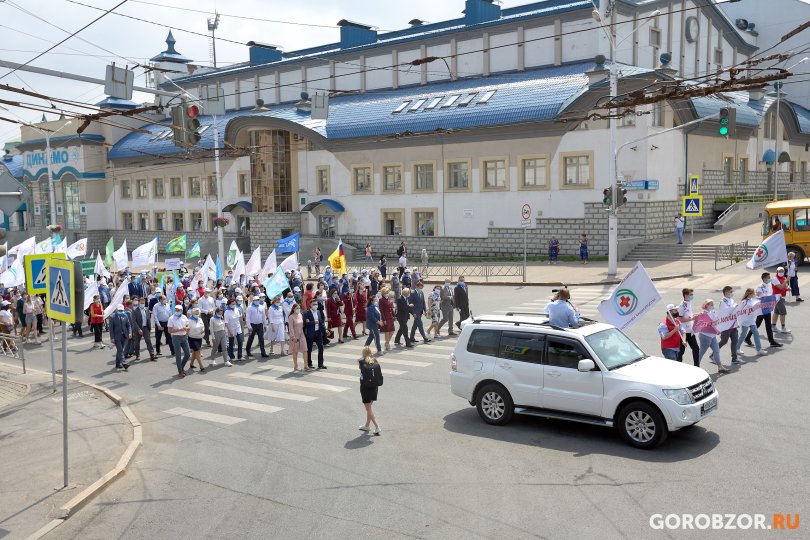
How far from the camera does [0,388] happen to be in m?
16.9

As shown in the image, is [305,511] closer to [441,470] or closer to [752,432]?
[441,470]

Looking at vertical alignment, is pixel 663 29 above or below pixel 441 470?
above

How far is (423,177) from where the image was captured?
44.6 metres

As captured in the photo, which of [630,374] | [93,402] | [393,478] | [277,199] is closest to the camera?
[393,478]

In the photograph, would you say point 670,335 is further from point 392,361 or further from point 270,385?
point 270,385

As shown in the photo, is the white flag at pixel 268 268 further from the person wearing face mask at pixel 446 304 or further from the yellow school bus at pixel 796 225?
the yellow school bus at pixel 796 225

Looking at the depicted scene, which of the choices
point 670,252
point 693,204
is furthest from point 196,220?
point 693,204

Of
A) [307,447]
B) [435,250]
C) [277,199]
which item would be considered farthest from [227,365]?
[277,199]

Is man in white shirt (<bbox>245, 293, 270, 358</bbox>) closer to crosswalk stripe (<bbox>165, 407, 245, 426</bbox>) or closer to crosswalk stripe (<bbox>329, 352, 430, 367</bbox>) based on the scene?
crosswalk stripe (<bbox>329, 352, 430, 367</bbox>)

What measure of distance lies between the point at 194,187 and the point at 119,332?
42560mm

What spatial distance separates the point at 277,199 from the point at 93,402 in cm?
3776

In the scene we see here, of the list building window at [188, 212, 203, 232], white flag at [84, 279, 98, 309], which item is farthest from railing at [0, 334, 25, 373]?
building window at [188, 212, 203, 232]

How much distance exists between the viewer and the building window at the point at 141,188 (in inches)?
2486

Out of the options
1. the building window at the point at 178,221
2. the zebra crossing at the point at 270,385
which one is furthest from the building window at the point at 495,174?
the building window at the point at 178,221
